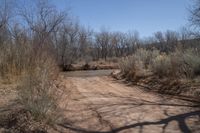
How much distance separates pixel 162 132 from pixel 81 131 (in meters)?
1.69

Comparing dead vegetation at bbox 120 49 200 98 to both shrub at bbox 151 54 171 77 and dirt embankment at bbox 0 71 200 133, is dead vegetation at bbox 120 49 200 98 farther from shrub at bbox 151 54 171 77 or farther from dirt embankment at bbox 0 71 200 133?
dirt embankment at bbox 0 71 200 133

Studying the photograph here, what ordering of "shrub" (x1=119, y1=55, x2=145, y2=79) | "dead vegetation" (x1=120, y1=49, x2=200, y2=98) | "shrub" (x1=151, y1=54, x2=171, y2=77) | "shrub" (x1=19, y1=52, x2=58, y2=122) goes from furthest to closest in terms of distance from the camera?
"shrub" (x1=119, y1=55, x2=145, y2=79) < "shrub" (x1=151, y1=54, x2=171, y2=77) < "dead vegetation" (x1=120, y1=49, x2=200, y2=98) < "shrub" (x1=19, y1=52, x2=58, y2=122)

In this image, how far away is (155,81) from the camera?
15688 mm

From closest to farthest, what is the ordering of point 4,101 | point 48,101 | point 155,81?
1. point 48,101
2. point 4,101
3. point 155,81

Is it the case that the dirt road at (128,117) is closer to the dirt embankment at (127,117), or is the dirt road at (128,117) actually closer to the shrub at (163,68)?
the dirt embankment at (127,117)

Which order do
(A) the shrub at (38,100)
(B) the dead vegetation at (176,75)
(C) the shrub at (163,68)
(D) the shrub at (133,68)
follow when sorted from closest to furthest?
(A) the shrub at (38,100), (B) the dead vegetation at (176,75), (C) the shrub at (163,68), (D) the shrub at (133,68)

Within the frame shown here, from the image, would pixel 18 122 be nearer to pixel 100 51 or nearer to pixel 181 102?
pixel 181 102

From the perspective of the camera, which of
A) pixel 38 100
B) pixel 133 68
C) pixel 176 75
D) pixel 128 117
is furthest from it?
pixel 133 68

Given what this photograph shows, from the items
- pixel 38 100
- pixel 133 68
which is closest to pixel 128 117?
pixel 38 100

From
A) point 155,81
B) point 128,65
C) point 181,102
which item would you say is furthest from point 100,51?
point 181,102

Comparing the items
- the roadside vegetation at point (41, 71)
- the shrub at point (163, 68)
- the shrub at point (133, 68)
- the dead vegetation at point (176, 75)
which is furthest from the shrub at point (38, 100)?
the shrub at point (133, 68)

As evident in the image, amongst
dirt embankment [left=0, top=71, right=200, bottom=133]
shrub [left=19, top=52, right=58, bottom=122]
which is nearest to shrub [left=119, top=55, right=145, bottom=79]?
dirt embankment [left=0, top=71, right=200, bottom=133]

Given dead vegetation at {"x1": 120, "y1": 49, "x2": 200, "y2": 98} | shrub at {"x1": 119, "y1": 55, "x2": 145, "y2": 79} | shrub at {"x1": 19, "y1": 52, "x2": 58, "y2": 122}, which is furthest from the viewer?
shrub at {"x1": 119, "y1": 55, "x2": 145, "y2": 79}

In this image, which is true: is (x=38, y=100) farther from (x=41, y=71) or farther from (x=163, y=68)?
(x=163, y=68)
